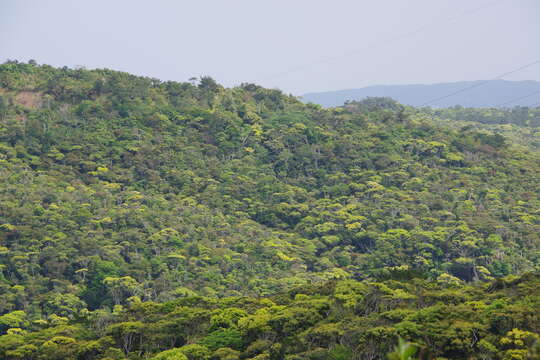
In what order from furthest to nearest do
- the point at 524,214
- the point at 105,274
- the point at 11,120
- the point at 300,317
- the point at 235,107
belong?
the point at 235,107
the point at 11,120
the point at 524,214
the point at 105,274
the point at 300,317

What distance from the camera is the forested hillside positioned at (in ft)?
89.5

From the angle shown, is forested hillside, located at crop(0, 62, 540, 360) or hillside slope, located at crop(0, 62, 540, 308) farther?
hillside slope, located at crop(0, 62, 540, 308)

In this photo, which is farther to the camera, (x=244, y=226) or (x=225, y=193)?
(x=225, y=193)

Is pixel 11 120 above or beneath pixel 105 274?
above

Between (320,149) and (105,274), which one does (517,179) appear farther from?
(105,274)

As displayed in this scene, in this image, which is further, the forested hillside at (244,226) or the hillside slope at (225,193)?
the hillside slope at (225,193)

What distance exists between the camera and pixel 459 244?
160ft

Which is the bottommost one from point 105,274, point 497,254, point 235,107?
point 497,254

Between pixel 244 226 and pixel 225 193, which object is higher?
pixel 225 193

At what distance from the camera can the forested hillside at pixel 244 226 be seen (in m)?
27.3

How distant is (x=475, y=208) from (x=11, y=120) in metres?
34.5

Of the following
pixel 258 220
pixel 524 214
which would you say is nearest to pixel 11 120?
pixel 258 220

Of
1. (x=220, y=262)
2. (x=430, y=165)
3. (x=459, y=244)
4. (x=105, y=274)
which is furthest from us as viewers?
(x=430, y=165)

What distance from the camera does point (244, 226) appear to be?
2037 inches
